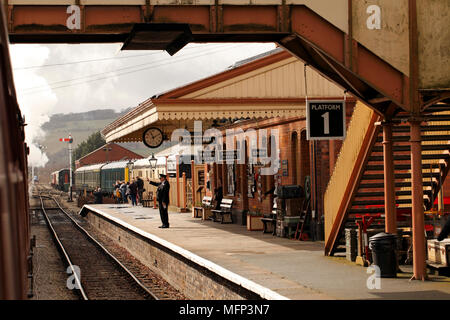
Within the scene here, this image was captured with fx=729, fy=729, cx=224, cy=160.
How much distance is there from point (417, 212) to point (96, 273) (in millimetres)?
11282

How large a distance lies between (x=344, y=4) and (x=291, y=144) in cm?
978

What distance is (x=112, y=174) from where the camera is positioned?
197 ft

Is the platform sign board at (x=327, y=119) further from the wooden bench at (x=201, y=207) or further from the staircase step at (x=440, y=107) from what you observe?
the wooden bench at (x=201, y=207)

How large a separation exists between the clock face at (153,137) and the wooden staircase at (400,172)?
32.2 ft

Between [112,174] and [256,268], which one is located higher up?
[112,174]

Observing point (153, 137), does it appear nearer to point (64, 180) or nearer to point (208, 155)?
point (208, 155)

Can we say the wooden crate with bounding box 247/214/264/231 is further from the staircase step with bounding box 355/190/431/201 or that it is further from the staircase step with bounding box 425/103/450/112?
the staircase step with bounding box 425/103/450/112

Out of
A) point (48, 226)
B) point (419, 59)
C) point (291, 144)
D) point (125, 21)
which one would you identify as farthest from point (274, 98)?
point (48, 226)

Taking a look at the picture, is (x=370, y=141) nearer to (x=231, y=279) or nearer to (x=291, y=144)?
(x=231, y=279)

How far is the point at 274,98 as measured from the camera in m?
19.6

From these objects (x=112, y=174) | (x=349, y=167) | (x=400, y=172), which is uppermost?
(x=349, y=167)

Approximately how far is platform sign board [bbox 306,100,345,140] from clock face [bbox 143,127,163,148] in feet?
34.0

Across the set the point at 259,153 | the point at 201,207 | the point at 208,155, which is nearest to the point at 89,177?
the point at 208,155

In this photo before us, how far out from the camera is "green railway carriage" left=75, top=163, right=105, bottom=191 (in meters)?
65.4
